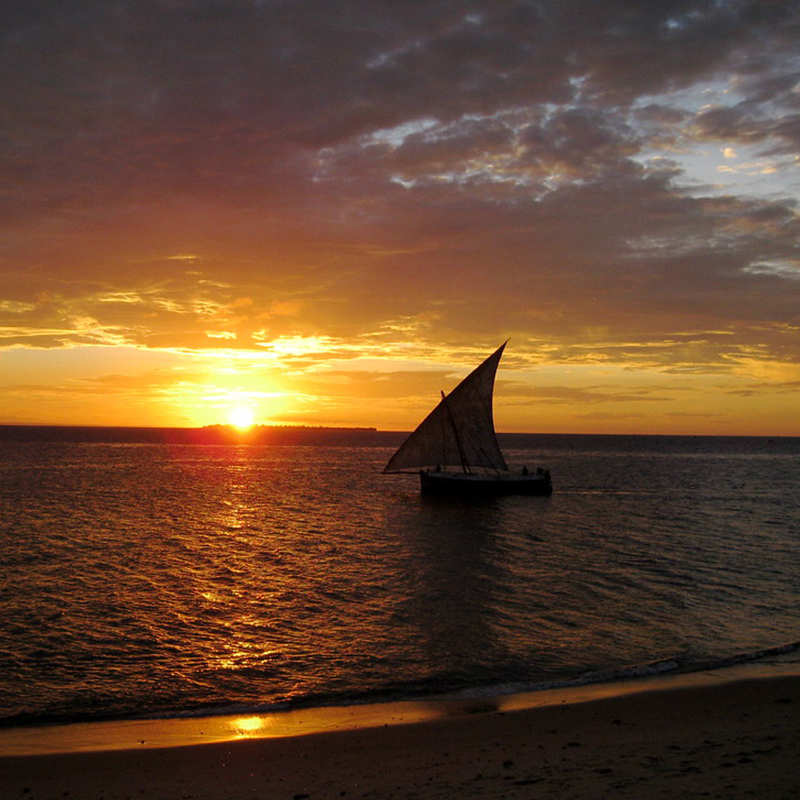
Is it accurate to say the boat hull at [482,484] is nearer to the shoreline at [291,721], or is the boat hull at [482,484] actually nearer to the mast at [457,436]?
the mast at [457,436]

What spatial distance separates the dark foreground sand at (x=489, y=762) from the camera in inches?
409

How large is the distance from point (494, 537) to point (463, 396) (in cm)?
2690

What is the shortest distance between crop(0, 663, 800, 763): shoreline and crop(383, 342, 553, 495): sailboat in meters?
54.1

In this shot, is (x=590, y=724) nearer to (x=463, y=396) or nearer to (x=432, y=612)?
(x=432, y=612)

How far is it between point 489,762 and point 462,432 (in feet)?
200

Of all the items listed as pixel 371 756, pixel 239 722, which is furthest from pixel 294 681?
pixel 371 756

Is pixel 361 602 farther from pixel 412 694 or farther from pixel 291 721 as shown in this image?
pixel 291 721

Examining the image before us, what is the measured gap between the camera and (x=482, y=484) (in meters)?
72.6

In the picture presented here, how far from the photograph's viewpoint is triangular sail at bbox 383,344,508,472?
7081cm

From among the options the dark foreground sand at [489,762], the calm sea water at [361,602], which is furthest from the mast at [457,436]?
the dark foreground sand at [489,762]

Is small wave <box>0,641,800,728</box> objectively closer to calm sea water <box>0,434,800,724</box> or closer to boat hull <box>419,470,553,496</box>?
calm sea water <box>0,434,800,724</box>

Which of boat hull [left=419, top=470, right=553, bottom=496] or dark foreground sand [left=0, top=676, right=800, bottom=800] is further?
boat hull [left=419, top=470, right=553, bottom=496]

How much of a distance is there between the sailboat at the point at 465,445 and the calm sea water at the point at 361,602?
41.1 ft

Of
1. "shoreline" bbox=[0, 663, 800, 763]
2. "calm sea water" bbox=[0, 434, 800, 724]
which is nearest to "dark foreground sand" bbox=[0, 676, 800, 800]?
"shoreline" bbox=[0, 663, 800, 763]
